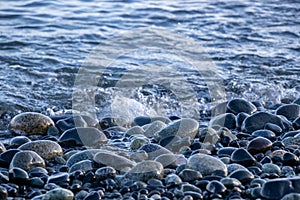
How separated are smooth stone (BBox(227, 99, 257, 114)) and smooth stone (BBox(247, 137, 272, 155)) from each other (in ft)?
3.80

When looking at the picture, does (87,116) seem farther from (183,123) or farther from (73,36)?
(73,36)

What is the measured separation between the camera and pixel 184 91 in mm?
6605

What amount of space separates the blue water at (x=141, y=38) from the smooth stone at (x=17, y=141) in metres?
1.17

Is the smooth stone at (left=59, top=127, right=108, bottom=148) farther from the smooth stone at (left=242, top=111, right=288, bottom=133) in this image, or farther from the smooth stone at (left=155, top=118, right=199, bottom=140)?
the smooth stone at (left=242, top=111, right=288, bottom=133)

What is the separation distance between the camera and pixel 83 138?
4.69m

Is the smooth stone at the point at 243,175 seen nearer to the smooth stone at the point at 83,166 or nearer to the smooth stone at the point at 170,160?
the smooth stone at the point at 170,160

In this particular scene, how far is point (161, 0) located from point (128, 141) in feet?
23.6

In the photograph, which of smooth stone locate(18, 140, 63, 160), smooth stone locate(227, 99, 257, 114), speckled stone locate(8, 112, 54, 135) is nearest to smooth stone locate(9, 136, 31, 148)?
smooth stone locate(18, 140, 63, 160)

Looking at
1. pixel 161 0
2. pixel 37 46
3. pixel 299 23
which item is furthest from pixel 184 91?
pixel 161 0

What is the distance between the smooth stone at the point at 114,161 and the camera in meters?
3.94

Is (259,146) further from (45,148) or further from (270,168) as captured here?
(45,148)

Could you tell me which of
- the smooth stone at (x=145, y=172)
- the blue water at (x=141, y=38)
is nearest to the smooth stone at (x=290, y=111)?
the blue water at (x=141, y=38)

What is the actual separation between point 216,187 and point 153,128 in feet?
4.77

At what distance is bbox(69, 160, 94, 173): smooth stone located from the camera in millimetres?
3929
